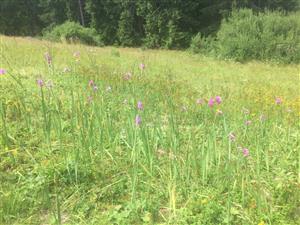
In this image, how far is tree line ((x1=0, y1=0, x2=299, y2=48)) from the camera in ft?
82.9

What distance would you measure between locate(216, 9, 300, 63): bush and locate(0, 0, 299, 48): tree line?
612 cm

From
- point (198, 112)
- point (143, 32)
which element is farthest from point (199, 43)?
point (198, 112)

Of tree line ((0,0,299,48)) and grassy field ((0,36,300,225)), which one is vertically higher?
tree line ((0,0,299,48))

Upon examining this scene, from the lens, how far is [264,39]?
16266 mm

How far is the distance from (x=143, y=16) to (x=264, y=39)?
42.6ft

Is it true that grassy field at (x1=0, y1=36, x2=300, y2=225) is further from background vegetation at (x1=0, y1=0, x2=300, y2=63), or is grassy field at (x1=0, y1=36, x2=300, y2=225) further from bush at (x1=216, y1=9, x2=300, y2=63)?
background vegetation at (x1=0, y1=0, x2=300, y2=63)

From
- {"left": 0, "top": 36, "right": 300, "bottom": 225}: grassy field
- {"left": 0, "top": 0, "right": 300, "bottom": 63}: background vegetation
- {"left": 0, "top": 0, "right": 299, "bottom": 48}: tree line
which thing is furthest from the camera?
{"left": 0, "top": 0, "right": 299, "bottom": 48}: tree line

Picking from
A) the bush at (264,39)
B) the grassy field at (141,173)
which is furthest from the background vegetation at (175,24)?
the grassy field at (141,173)

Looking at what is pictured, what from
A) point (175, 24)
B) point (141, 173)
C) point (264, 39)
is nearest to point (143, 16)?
point (175, 24)

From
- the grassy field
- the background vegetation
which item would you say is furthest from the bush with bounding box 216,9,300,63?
the grassy field

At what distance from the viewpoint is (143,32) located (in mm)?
28484

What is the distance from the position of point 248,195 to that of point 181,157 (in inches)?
22.3

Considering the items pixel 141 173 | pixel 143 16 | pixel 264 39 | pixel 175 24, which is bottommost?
pixel 141 173

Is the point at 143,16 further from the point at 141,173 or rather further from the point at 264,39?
the point at 141,173
